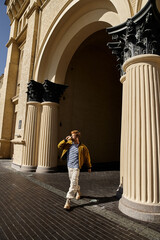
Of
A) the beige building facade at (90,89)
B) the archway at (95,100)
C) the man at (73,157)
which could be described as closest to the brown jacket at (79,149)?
the man at (73,157)

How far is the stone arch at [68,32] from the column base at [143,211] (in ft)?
17.8

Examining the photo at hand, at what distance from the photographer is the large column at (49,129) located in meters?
8.23

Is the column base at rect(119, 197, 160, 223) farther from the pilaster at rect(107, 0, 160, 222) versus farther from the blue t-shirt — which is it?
the blue t-shirt

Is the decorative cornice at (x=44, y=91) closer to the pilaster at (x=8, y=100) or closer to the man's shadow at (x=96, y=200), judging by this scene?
the pilaster at (x=8, y=100)

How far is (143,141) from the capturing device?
3.37 metres

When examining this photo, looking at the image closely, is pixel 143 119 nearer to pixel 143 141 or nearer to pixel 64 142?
pixel 143 141

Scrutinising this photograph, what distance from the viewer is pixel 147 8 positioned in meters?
3.58

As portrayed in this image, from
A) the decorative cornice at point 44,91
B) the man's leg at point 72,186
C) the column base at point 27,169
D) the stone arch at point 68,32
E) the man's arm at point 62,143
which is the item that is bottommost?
the column base at point 27,169

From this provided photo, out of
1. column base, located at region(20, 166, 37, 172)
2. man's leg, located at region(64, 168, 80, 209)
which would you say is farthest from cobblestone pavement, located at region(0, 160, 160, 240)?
column base, located at region(20, 166, 37, 172)

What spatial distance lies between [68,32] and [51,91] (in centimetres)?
300

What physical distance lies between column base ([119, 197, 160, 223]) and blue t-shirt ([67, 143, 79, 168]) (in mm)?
1289

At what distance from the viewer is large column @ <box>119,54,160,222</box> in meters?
3.17

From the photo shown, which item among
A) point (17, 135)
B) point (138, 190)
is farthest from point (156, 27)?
point (17, 135)

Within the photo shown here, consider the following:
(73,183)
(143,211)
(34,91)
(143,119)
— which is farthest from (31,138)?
(143,211)
